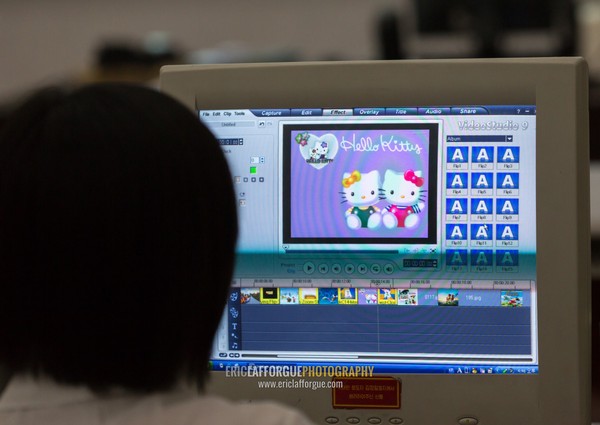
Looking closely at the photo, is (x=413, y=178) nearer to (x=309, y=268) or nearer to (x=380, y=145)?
(x=380, y=145)

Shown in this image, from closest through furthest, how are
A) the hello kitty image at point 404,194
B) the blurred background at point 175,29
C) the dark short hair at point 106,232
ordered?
the dark short hair at point 106,232, the hello kitty image at point 404,194, the blurred background at point 175,29

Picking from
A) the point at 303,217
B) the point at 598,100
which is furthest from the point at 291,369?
the point at 598,100

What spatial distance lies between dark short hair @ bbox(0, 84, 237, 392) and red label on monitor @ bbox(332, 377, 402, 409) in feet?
1.19

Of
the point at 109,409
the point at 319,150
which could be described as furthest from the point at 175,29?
the point at 109,409

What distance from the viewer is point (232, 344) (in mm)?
1056

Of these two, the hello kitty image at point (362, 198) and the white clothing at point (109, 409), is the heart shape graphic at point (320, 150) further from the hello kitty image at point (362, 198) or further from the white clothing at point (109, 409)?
the white clothing at point (109, 409)

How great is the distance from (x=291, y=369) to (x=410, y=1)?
2948 mm

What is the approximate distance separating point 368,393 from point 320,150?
12.4 inches

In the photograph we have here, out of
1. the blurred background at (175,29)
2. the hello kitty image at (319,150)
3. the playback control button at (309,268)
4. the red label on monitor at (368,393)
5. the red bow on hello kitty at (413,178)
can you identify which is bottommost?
the red label on monitor at (368,393)

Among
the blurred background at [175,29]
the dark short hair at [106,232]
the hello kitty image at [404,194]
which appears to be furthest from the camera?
the blurred background at [175,29]

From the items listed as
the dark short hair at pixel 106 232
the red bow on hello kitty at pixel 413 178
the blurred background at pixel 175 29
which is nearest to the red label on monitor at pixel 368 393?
the red bow on hello kitty at pixel 413 178

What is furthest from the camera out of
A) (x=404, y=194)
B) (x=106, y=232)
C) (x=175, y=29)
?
(x=175, y=29)

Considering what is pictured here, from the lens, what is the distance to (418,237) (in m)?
1.02

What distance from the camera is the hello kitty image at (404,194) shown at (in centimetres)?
101
